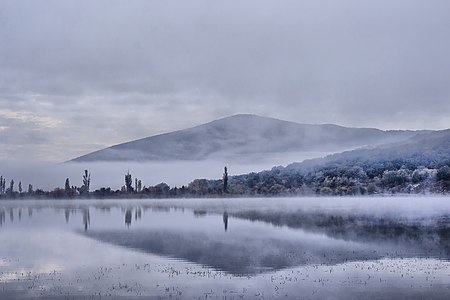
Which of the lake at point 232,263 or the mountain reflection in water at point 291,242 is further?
the mountain reflection in water at point 291,242

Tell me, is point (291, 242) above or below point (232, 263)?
above

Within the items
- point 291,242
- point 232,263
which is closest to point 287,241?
point 291,242

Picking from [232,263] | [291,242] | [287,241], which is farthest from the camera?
[287,241]

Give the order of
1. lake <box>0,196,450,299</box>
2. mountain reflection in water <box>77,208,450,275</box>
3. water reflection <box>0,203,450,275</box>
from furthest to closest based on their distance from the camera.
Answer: water reflection <box>0,203,450,275</box> → mountain reflection in water <box>77,208,450,275</box> → lake <box>0,196,450,299</box>

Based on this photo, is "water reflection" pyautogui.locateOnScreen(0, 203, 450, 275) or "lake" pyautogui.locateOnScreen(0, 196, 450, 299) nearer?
"lake" pyautogui.locateOnScreen(0, 196, 450, 299)

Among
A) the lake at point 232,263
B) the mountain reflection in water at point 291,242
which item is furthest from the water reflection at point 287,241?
the lake at point 232,263

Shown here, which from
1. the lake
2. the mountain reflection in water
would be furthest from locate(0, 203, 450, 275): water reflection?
the lake

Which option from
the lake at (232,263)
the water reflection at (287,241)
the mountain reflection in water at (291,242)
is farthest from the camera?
the water reflection at (287,241)

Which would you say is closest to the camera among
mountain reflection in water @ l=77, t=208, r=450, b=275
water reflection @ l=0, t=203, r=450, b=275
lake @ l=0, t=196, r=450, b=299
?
lake @ l=0, t=196, r=450, b=299

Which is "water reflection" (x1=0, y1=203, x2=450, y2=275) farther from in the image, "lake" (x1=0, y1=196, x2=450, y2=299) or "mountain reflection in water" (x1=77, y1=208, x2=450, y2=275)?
"lake" (x1=0, y1=196, x2=450, y2=299)

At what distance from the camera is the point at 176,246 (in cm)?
6175

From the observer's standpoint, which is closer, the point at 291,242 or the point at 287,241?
the point at 291,242

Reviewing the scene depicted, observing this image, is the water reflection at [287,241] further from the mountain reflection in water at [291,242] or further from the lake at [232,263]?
the lake at [232,263]

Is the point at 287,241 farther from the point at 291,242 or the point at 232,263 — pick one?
the point at 232,263
